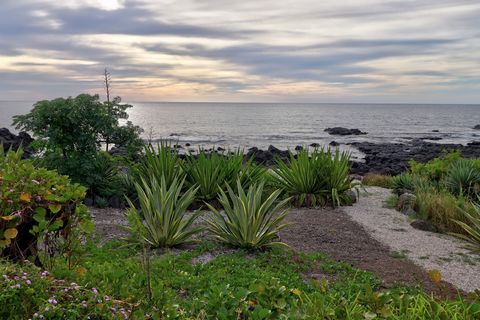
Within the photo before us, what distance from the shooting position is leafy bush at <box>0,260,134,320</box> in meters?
2.77

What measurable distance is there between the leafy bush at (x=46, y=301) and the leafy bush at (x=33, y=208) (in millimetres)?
679

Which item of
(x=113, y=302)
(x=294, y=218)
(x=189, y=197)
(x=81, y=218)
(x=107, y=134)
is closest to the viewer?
(x=113, y=302)

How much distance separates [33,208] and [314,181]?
890 centimetres

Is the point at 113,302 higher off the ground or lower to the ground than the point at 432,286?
higher

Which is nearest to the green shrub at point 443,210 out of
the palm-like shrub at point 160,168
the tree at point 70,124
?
the palm-like shrub at point 160,168

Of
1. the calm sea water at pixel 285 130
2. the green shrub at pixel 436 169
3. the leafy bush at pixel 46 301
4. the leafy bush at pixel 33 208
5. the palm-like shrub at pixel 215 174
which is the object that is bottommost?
the calm sea water at pixel 285 130

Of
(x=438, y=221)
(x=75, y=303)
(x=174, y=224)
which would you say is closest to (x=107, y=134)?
(x=174, y=224)

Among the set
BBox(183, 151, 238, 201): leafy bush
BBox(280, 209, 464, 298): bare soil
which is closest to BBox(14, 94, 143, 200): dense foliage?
BBox(183, 151, 238, 201): leafy bush

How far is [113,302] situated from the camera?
294 cm

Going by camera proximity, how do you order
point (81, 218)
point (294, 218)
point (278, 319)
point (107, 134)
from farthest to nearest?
point (107, 134)
point (294, 218)
point (81, 218)
point (278, 319)

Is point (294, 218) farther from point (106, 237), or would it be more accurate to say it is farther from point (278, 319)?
point (278, 319)

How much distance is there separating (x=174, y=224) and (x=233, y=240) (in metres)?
0.95

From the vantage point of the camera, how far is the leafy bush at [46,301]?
277cm

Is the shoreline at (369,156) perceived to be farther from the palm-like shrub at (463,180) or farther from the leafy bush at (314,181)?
the leafy bush at (314,181)
